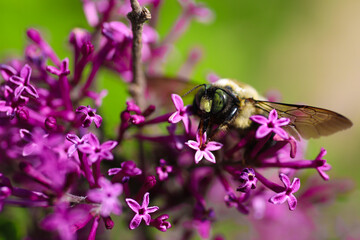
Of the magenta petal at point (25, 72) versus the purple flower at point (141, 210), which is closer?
the purple flower at point (141, 210)

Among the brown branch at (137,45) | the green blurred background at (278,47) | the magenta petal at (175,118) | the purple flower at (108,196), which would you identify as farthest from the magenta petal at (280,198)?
the green blurred background at (278,47)

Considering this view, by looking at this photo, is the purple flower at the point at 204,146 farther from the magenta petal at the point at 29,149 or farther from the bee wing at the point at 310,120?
the magenta petal at the point at 29,149

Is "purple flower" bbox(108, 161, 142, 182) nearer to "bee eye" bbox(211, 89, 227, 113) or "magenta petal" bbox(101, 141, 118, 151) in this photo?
"magenta petal" bbox(101, 141, 118, 151)

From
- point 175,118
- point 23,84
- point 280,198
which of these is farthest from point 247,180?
point 23,84

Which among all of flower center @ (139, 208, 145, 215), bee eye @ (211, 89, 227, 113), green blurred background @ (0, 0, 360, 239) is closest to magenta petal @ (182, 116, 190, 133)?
bee eye @ (211, 89, 227, 113)

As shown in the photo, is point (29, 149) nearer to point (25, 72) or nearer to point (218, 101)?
point (25, 72)
